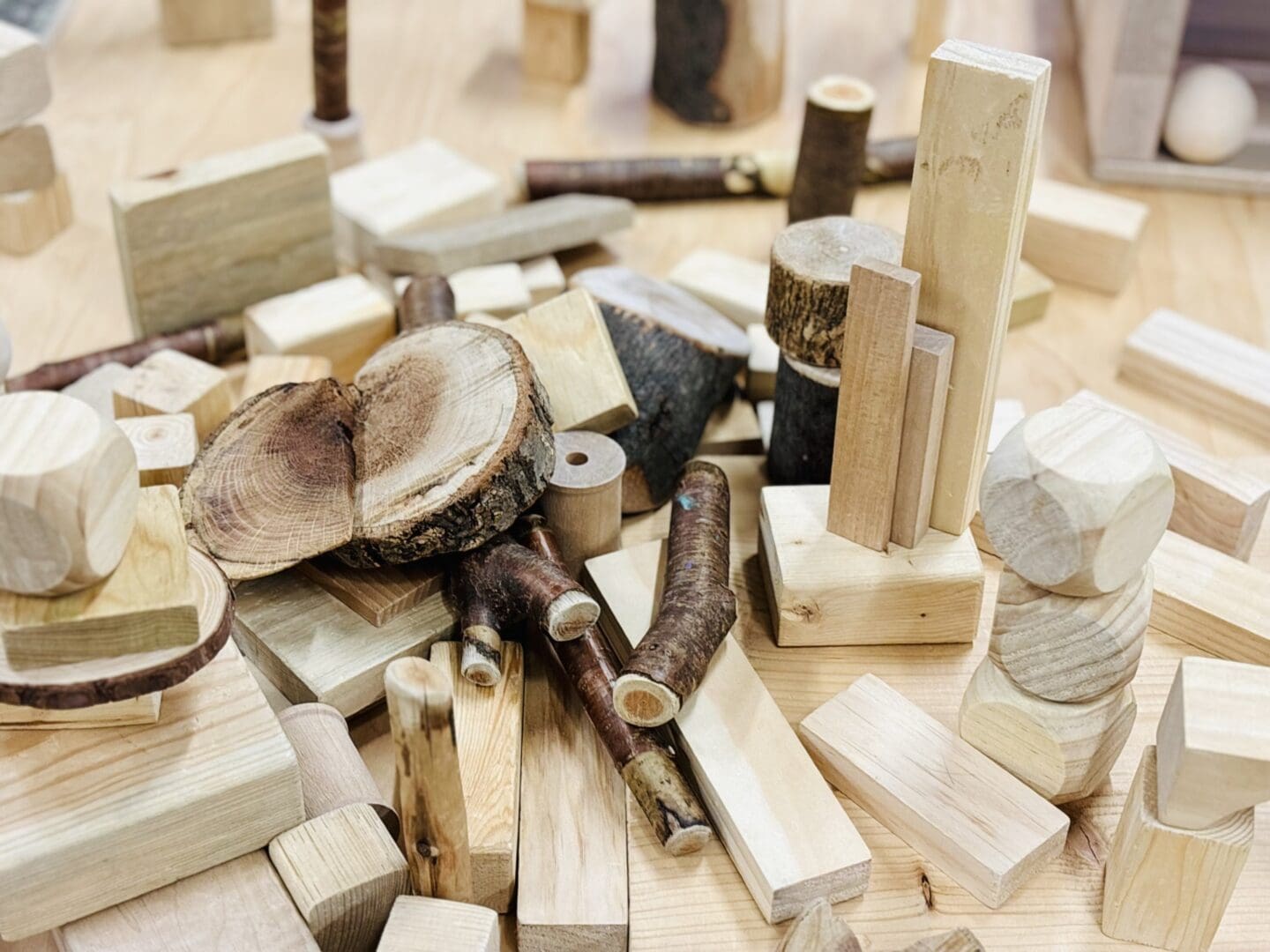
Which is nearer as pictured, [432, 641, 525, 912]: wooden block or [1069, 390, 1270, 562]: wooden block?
[432, 641, 525, 912]: wooden block

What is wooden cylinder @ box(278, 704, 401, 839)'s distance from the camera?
3.99 ft

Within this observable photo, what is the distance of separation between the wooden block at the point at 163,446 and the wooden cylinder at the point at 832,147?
94cm

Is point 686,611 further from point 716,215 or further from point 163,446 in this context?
point 716,215

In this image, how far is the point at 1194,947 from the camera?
3.75 feet

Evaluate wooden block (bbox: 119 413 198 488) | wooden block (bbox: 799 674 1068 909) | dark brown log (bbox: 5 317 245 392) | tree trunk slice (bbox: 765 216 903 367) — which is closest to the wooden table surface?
wooden block (bbox: 799 674 1068 909)

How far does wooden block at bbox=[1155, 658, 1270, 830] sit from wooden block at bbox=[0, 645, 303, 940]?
2.27 feet

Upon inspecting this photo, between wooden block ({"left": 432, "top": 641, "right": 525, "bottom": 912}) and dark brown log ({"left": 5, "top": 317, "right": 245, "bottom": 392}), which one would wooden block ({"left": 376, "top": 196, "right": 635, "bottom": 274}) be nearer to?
dark brown log ({"left": 5, "top": 317, "right": 245, "bottom": 392})

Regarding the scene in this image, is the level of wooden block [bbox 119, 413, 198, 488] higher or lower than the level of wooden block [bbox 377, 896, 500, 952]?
higher

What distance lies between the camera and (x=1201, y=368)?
6.04 ft

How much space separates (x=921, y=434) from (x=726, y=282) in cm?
66

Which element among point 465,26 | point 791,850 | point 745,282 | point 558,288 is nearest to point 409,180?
point 558,288

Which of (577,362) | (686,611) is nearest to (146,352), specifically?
(577,362)

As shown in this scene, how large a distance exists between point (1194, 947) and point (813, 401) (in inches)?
25.2

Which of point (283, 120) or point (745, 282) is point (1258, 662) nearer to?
point (745, 282)
